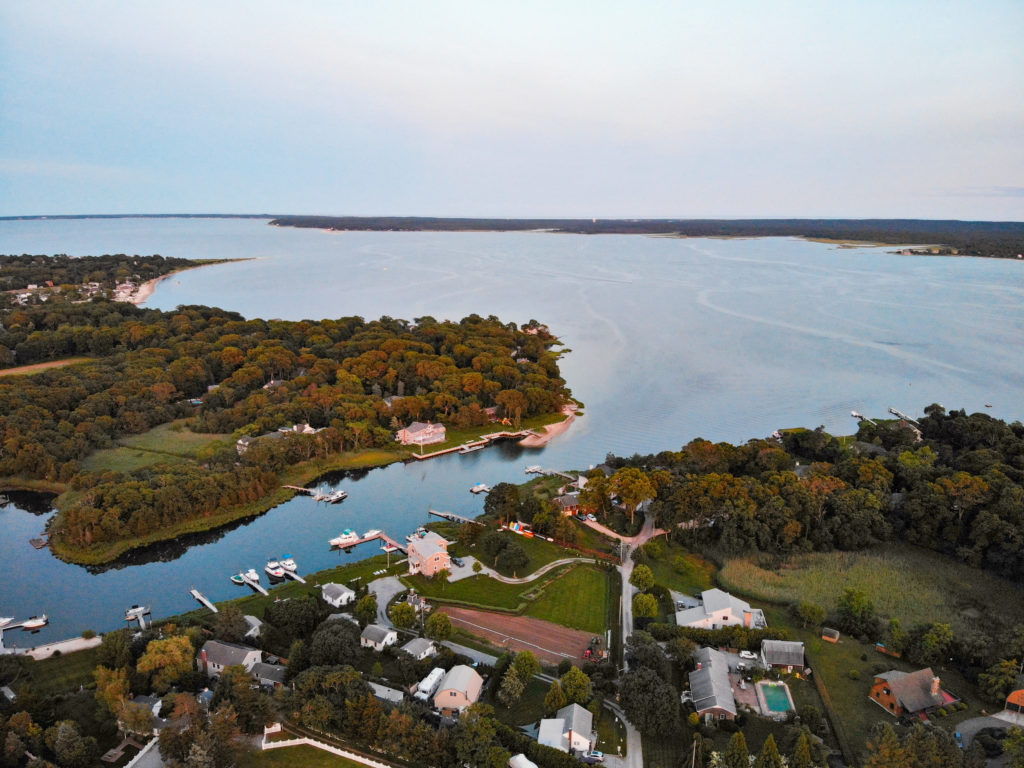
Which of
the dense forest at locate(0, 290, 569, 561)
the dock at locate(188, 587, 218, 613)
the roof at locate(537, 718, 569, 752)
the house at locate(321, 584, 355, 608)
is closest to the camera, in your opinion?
the roof at locate(537, 718, 569, 752)

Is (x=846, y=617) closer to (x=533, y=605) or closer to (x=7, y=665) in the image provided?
(x=533, y=605)

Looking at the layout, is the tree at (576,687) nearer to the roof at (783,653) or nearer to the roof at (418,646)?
the roof at (418,646)

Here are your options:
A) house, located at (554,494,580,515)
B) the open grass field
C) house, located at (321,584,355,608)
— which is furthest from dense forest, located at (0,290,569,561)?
the open grass field

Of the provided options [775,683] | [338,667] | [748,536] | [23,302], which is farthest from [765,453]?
[23,302]

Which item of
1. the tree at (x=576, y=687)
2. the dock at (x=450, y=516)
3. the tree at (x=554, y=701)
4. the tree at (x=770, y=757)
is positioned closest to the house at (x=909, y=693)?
the tree at (x=770, y=757)

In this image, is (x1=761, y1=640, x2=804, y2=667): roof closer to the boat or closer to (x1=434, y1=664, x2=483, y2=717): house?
(x1=434, y1=664, x2=483, y2=717): house

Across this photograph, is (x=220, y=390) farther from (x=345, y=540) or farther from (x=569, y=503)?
(x=569, y=503)
